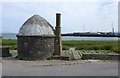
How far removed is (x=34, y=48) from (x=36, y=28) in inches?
83.4

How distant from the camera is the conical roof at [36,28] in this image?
2606 cm

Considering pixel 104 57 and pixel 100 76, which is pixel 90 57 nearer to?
pixel 104 57

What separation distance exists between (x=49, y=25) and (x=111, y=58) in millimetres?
6807

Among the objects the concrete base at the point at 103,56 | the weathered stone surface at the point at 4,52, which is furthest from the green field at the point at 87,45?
the weathered stone surface at the point at 4,52

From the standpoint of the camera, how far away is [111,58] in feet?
84.6

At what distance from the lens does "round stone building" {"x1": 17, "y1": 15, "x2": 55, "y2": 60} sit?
25453 mm

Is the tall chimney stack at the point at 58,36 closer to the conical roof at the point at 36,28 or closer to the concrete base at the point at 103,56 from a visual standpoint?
the conical roof at the point at 36,28

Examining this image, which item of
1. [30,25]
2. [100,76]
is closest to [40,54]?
[30,25]

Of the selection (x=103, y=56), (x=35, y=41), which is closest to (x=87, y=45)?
(x=103, y=56)

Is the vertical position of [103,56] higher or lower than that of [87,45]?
higher

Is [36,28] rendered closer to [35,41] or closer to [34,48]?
[35,41]

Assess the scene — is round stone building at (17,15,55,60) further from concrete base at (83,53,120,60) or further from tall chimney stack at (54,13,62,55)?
concrete base at (83,53,120,60)

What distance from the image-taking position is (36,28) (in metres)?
26.4

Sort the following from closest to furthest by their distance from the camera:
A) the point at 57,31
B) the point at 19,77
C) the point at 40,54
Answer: the point at 19,77
the point at 40,54
the point at 57,31
